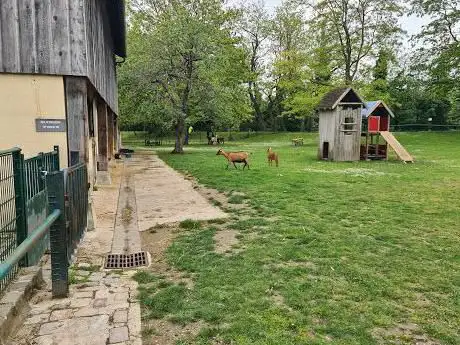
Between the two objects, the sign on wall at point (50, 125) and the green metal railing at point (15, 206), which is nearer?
the green metal railing at point (15, 206)

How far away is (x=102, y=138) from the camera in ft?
45.2

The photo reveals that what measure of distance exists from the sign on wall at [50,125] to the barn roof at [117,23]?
5.64 metres

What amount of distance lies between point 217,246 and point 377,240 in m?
2.21

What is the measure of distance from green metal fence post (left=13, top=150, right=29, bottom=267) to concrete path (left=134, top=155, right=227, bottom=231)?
2.38 m

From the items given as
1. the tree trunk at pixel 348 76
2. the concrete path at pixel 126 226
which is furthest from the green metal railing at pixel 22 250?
the tree trunk at pixel 348 76

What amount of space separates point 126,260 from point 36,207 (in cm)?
122

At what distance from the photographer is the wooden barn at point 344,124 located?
59.1ft

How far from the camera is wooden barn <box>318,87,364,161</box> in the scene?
18000 mm

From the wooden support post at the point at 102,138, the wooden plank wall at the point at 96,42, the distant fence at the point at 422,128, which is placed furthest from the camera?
the distant fence at the point at 422,128

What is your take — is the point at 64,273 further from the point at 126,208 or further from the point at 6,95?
the point at 6,95

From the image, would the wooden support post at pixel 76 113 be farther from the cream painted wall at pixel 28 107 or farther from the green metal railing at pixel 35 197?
the green metal railing at pixel 35 197

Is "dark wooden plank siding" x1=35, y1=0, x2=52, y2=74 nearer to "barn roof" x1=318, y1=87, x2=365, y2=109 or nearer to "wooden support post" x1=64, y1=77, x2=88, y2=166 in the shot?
"wooden support post" x1=64, y1=77, x2=88, y2=166

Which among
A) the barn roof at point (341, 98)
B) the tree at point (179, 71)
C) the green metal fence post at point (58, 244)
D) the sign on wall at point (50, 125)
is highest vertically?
the tree at point (179, 71)

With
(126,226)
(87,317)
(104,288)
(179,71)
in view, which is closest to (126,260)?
(104,288)
